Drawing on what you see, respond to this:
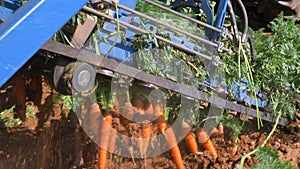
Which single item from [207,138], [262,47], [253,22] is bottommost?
[207,138]

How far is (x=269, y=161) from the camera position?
7.40ft

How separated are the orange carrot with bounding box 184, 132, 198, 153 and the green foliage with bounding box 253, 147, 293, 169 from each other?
581mm

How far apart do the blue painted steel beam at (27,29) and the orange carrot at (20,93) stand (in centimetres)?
74

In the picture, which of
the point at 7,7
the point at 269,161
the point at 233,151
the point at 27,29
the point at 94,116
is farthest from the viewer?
the point at 233,151

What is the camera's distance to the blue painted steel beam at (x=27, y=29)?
59.9 inches

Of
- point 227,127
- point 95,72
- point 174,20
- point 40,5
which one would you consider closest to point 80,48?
point 95,72

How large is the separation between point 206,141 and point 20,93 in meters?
1.12

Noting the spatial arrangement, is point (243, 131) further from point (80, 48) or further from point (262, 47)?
point (80, 48)

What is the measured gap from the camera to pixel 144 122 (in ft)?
8.77

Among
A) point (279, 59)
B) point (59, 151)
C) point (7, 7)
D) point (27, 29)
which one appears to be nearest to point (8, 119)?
point (59, 151)

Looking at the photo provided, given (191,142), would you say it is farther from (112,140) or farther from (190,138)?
(112,140)

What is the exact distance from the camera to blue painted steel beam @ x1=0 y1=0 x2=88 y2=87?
4.99 ft

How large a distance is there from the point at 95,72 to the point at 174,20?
0.65 metres

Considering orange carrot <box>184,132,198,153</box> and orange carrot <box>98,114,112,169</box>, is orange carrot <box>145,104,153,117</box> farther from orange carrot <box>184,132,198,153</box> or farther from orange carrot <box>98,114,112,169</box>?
orange carrot <box>184,132,198,153</box>
